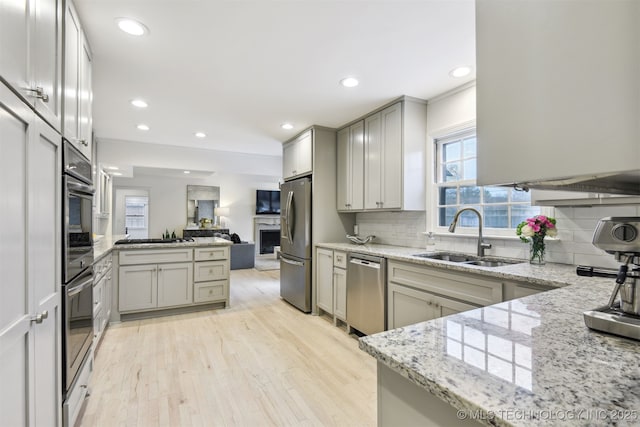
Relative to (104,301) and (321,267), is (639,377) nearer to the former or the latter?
(321,267)

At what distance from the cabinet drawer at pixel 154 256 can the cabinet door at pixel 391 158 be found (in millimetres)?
2479

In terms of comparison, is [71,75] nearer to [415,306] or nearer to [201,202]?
[415,306]

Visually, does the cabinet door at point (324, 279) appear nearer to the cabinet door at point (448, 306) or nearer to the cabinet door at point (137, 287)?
the cabinet door at point (448, 306)

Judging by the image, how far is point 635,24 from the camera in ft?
1.44

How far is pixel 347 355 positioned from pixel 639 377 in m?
2.33

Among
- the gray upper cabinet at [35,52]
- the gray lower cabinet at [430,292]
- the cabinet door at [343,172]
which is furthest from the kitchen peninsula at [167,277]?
the gray upper cabinet at [35,52]

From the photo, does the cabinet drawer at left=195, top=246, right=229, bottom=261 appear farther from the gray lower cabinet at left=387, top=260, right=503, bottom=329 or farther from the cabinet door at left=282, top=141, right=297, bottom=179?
the gray lower cabinet at left=387, top=260, right=503, bottom=329

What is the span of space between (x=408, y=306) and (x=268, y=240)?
23.1 ft

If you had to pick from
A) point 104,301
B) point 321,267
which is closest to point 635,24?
point 321,267

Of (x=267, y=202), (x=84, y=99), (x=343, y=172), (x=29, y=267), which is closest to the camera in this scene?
(x=29, y=267)

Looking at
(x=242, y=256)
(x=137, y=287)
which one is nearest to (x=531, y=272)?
(x=137, y=287)

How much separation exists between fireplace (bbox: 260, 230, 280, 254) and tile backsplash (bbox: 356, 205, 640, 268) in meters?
5.93

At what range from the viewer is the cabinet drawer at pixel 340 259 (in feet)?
10.9

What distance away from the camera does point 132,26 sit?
1.95 metres
